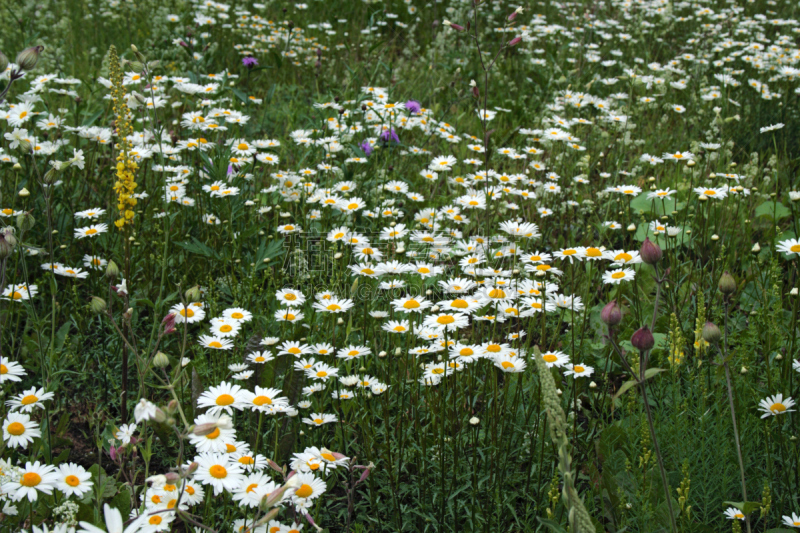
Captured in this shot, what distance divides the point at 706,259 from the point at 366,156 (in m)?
1.72

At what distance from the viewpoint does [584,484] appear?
6.02ft

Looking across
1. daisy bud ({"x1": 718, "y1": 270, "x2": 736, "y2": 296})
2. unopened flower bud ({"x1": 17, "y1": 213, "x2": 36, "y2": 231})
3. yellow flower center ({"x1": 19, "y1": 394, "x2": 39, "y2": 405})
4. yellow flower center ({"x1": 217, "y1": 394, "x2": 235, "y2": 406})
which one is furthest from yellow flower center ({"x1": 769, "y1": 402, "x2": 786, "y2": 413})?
unopened flower bud ({"x1": 17, "y1": 213, "x2": 36, "y2": 231})

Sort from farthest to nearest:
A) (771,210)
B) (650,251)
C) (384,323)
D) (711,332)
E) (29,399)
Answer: (771,210) < (384,323) < (29,399) < (711,332) < (650,251)

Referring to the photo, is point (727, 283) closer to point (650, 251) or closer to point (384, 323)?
point (650, 251)

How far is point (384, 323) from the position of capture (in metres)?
2.04

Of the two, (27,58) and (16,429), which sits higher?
(27,58)

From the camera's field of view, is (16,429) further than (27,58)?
Yes

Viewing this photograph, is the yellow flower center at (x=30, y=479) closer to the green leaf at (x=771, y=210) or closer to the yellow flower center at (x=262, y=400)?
the yellow flower center at (x=262, y=400)

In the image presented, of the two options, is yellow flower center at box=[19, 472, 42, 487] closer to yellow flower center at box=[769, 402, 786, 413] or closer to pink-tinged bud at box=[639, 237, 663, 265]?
pink-tinged bud at box=[639, 237, 663, 265]

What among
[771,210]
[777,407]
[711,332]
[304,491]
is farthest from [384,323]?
[771,210]

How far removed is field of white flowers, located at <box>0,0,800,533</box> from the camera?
1.41 m

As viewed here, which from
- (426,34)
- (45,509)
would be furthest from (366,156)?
(426,34)

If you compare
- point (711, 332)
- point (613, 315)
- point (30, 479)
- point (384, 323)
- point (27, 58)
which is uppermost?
point (27, 58)

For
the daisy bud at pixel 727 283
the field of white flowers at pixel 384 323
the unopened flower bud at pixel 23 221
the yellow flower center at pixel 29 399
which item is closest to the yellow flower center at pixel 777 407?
the field of white flowers at pixel 384 323
